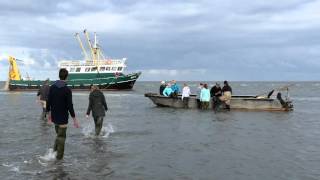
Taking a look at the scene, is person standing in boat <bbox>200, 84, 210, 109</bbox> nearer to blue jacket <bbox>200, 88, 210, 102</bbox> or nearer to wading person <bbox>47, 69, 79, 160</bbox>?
blue jacket <bbox>200, 88, 210, 102</bbox>

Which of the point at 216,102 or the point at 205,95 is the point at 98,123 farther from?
the point at 216,102

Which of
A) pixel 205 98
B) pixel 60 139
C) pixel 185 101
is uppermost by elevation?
pixel 205 98

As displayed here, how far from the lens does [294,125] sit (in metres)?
19.5

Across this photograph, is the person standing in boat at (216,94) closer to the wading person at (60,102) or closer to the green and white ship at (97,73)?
the wading person at (60,102)

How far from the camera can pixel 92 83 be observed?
67438mm

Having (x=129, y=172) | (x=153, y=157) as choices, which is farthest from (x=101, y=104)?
(x=129, y=172)

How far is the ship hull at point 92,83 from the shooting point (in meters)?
67.7

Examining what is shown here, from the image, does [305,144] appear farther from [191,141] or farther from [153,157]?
[153,157]

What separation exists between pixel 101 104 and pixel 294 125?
8893mm

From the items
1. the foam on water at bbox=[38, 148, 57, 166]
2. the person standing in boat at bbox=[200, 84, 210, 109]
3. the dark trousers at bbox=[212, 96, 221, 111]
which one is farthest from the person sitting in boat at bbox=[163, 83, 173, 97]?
the foam on water at bbox=[38, 148, 57, 166]

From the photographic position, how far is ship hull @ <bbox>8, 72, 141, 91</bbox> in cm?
6771

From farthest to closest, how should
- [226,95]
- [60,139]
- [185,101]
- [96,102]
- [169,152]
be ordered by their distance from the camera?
[185,101] → [226,95] → [96,102] → [169,152] → [60,139]

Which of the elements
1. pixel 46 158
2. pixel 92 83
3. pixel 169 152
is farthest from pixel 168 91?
pixel 92 83

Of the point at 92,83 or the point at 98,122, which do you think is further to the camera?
the point at 92,83
